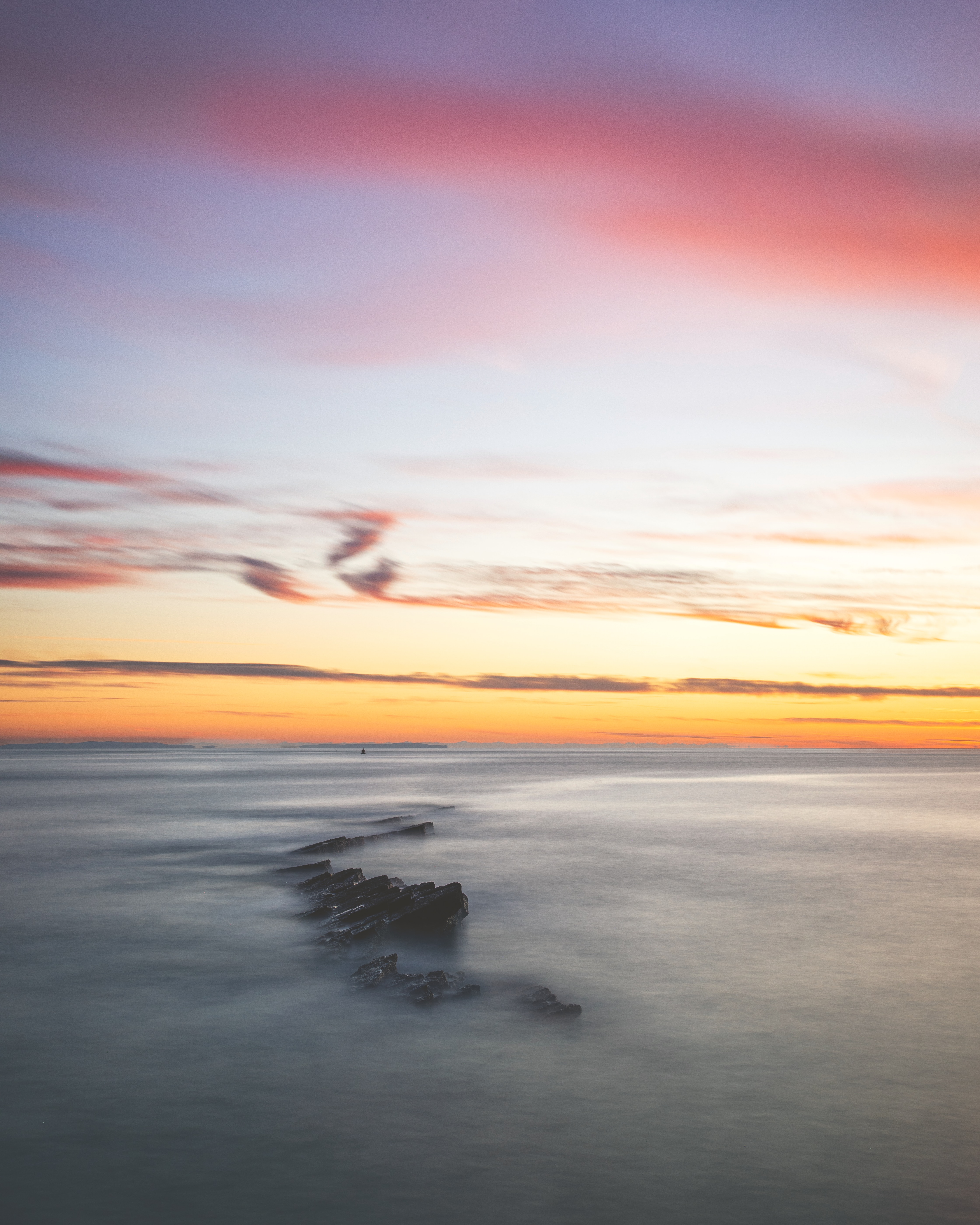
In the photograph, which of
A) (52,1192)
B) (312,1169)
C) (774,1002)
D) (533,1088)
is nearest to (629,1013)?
(774,1002)

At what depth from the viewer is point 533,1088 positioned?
12930 mm

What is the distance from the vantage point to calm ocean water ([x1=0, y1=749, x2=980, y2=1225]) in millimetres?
10203

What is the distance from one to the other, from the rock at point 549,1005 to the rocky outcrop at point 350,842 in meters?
23.4

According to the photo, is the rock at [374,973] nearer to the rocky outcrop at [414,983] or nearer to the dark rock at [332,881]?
the rocky outcrop at [414,983]

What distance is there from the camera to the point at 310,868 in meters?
34.3

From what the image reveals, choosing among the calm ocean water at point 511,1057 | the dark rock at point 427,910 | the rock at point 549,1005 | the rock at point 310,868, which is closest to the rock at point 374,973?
the calm ocean water at point 511,1057

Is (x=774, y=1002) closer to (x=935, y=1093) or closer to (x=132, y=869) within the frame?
(x=935, y=1093)

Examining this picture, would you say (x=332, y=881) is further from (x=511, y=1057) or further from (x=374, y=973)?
(x=511, y=1057)

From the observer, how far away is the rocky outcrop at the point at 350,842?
39.8 meters

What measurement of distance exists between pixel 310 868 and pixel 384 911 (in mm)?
11987

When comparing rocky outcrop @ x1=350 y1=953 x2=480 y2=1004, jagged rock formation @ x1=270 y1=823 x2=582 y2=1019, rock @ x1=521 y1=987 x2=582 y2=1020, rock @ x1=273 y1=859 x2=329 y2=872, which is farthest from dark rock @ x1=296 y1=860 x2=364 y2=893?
Answer: rock @ x1=521 y1=987 x2=582 y2=1020

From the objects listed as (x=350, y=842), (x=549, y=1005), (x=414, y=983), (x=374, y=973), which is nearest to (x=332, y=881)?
(x=374, y=973)

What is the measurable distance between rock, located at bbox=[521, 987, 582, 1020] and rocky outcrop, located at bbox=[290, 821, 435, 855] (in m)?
23.4

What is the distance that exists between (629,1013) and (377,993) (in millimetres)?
5072
